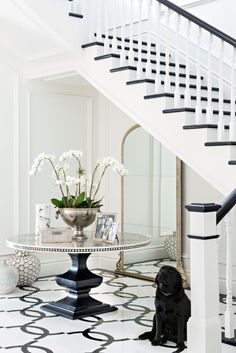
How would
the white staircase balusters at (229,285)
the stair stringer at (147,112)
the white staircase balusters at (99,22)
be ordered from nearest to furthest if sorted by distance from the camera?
the white staircase balusters at (229,285) < the stair stringer at (147,112) < the white staircase balusters at (99,22)

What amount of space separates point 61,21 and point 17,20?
1.57 ft

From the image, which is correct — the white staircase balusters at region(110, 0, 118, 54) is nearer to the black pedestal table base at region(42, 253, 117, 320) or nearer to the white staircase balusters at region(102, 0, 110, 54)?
the white staircase balusters at region(102, 0, 110, 54)

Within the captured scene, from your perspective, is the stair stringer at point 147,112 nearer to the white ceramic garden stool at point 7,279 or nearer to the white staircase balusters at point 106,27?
the white staircase balusters at point 106,27

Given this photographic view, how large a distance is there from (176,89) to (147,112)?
0.35 m

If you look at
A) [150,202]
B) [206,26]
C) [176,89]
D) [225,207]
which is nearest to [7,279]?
[150,202]

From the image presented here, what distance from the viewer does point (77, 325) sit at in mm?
4738

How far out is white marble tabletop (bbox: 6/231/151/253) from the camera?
464 cm

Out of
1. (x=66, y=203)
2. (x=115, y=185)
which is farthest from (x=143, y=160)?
(x=66, y=203)

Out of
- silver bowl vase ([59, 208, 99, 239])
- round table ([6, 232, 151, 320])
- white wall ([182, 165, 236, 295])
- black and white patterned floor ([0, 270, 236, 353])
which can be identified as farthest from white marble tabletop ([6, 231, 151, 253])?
white wall ([182, 165, 236, 295])

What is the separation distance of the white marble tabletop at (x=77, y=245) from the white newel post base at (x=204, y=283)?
1414 mm

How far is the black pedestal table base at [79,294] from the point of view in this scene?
16.5 feet

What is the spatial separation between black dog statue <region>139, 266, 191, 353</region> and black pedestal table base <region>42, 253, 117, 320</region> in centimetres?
97

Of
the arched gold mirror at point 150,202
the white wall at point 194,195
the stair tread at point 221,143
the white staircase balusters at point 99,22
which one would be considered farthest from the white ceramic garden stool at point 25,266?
the stair tread at point 221,143

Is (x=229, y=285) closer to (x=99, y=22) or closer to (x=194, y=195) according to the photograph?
(x=194, y=195)
